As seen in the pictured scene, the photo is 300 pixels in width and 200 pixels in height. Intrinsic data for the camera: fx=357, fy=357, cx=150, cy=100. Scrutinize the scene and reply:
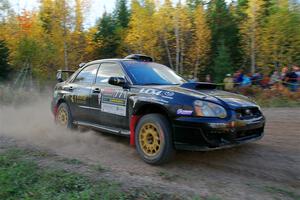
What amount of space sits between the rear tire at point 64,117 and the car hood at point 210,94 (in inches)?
114

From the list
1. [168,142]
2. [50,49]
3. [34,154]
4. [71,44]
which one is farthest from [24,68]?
[168,142]

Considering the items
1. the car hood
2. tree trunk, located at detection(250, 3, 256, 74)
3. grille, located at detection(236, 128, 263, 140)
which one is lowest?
grille, located at detection(236, 128, 263, 140)

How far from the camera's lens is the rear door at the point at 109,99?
618 centimetres

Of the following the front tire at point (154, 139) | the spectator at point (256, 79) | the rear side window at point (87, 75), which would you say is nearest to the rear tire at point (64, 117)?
the rear side window at point (87, 75)

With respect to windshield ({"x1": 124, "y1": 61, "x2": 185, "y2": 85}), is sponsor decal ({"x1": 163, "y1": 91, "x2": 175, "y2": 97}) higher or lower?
lower

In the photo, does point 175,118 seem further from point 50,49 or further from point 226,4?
point 226,4

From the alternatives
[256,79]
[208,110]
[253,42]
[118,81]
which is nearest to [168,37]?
[253,42]

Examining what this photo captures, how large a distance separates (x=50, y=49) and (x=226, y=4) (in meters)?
17.9

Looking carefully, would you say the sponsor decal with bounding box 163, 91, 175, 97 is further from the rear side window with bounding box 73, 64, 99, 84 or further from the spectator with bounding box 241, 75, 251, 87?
the spectator with bounding box 241, 75, 251, 87

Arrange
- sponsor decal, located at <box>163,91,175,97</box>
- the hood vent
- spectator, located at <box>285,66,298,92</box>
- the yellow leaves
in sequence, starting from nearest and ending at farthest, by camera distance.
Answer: sponsor decal, located at <box>163,91,175,97</box>, the hood vent, spectator, located at <box>285,66,298,92</box>, the yellow leaves

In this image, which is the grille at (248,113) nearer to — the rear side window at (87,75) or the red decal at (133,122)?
the red decal at (133,122)

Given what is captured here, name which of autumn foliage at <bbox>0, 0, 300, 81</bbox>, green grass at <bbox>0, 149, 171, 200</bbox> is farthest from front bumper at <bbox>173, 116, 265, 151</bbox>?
autumn foliage at <bbox>0, 0, 300, 81</bbox>

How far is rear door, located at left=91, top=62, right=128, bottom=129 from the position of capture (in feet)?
20.3

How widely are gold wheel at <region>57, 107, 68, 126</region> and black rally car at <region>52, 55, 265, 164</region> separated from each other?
67cm
